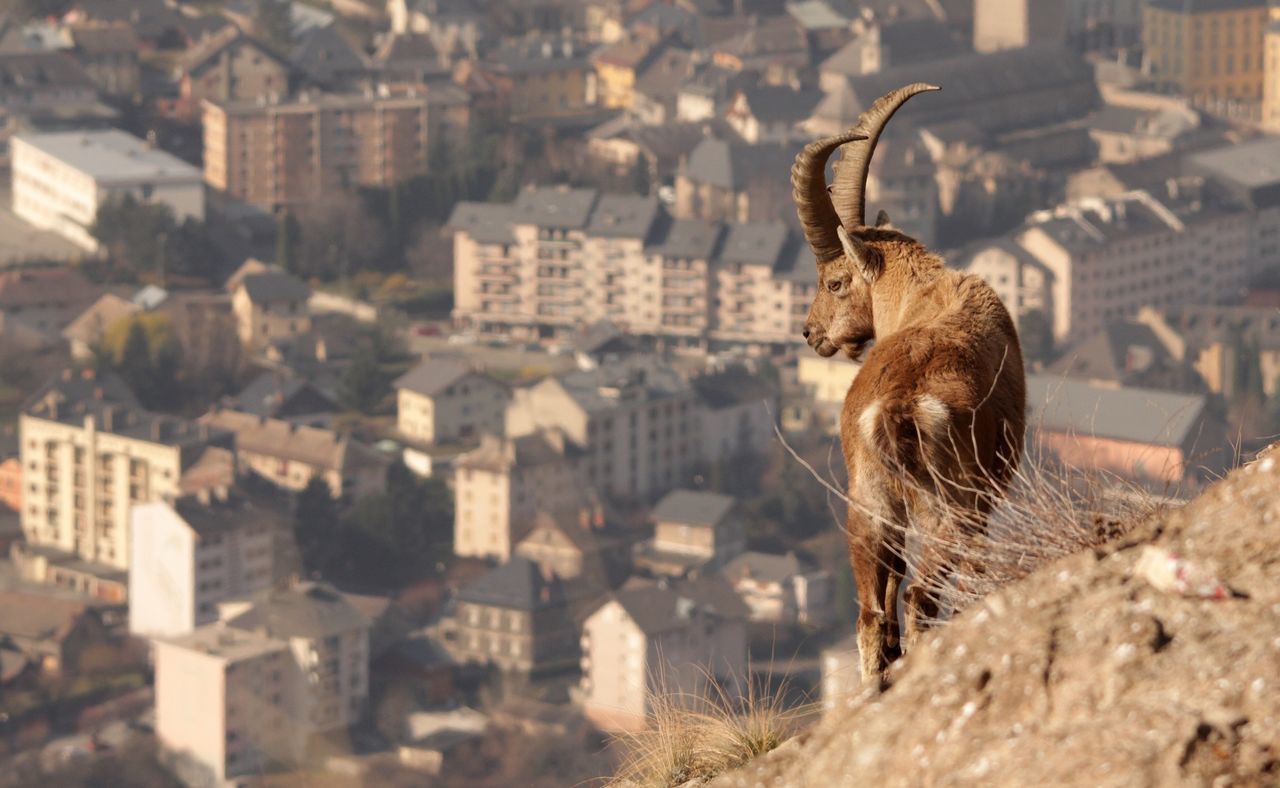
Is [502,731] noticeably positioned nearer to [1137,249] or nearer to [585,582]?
[585,582]

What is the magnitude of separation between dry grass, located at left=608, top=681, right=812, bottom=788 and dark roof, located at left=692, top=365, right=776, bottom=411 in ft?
134

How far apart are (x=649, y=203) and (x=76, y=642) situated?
2053cm

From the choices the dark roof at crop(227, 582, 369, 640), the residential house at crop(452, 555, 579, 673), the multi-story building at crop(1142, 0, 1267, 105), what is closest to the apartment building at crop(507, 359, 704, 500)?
the residential house at crop(452, 555, 579, 673)

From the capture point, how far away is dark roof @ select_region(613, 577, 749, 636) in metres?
37.8

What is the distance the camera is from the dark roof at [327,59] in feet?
210

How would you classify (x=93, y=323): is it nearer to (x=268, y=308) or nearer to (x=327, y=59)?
(x=268, y=308)

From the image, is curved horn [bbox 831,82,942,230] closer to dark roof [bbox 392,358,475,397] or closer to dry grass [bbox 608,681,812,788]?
dry grass [bbox 608,681,812,788]

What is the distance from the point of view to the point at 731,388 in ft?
156

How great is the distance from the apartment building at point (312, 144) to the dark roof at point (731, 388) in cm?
1421

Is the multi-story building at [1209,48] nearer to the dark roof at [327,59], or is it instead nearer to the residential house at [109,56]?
the dark roof at [327,59]

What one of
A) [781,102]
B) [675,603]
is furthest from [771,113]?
[675,603]

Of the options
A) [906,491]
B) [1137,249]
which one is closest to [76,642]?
[1137,249]

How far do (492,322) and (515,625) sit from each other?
Result: 15.2 metres

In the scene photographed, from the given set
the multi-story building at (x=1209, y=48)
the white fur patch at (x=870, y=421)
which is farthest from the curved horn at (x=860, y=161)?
the multi-story building at (x=1209, y=48)
